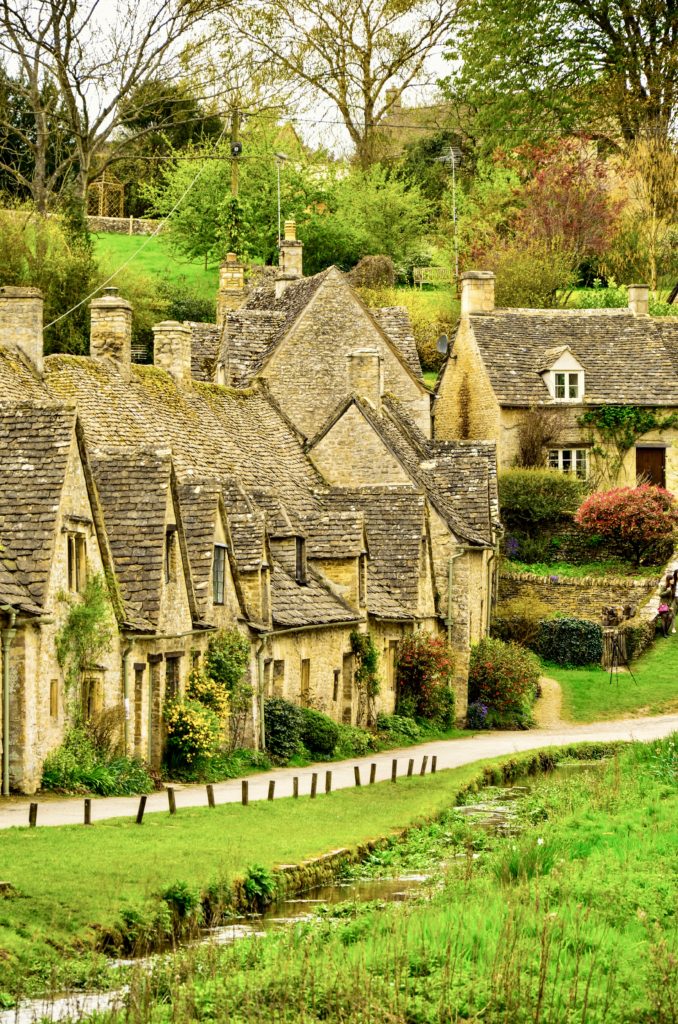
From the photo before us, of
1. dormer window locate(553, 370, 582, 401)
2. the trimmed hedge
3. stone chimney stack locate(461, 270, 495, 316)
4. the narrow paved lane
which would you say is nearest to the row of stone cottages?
the narrow paved lane

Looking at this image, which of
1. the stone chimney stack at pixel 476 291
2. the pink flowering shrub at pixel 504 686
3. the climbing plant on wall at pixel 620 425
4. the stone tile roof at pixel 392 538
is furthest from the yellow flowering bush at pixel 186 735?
the stone chimney stack at pixel 476 291

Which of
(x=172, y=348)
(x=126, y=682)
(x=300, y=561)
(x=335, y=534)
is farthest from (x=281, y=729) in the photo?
(x=172, y=348)

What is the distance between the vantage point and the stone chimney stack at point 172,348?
48750mm

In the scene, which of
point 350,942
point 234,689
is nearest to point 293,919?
point 350,942

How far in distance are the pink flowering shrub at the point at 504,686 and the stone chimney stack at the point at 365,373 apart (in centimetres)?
928

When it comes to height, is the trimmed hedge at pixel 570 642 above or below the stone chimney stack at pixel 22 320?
below

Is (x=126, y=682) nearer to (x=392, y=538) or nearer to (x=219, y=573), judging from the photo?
(x=219, y=573)

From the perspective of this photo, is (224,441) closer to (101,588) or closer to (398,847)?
(101,588)

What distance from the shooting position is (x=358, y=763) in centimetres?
3931

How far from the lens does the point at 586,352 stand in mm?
70438

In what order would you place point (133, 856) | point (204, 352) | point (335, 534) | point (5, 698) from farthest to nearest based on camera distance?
→ point (204, 352), point (335, 534), point (5, 698), point (133, 856)

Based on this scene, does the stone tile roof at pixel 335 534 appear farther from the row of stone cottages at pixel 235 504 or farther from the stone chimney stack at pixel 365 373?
the stone chimney stack at pixel 365 373

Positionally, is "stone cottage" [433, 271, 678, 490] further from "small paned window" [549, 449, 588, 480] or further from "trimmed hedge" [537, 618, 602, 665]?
"trimmed hedge" [537, 618, 602, 665]

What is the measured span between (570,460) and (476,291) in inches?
352
